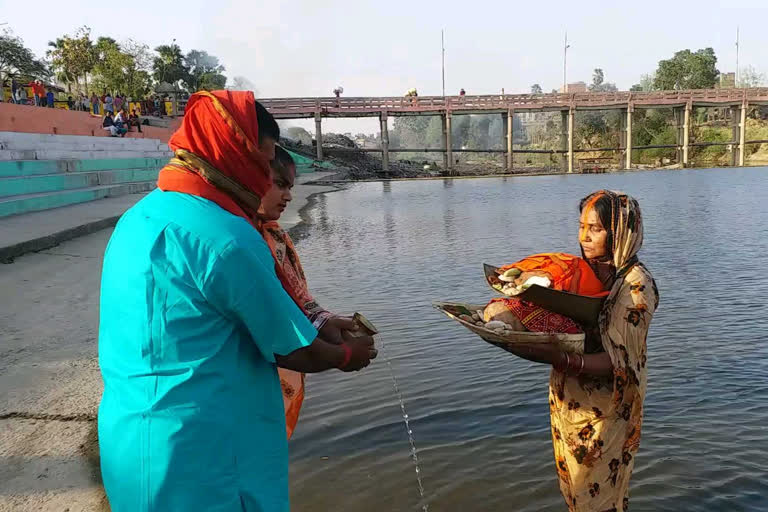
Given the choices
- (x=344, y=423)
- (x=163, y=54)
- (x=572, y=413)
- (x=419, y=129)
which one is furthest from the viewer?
(x=419, y=129)

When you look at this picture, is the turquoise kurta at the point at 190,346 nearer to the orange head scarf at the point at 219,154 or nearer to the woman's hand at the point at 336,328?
the orange head scarf at the point at 219,154

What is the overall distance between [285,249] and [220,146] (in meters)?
1.08

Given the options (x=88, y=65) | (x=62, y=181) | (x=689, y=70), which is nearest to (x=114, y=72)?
(x=88, y=65)

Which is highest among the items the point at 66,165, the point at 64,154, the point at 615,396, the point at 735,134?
the point at 64,154

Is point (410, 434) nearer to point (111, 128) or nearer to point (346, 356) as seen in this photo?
point (346, 356)

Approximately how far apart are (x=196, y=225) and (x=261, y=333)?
0.29 metres

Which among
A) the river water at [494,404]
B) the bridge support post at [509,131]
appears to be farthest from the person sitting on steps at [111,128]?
the bridge support post at [509,131]

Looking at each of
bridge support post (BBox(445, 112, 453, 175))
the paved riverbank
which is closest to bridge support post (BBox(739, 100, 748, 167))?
bridge support post (BBox(445, 112, 453, 175))

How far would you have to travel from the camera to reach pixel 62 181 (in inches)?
498

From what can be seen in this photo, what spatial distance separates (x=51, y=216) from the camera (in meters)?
10.1

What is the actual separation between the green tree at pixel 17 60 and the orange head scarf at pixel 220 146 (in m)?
40.8

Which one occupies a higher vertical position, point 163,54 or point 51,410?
point 163,54

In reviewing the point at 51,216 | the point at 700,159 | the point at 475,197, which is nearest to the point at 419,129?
the point at 700,159

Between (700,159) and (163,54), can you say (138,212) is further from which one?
(700,159)
